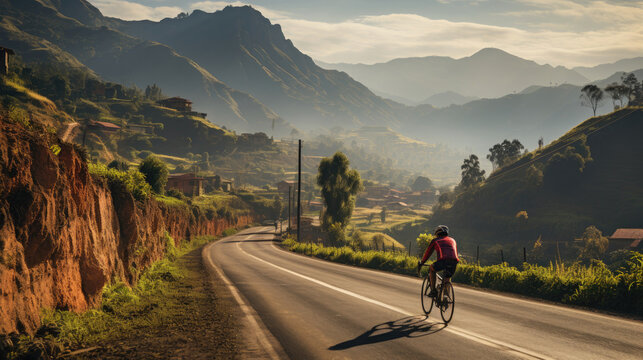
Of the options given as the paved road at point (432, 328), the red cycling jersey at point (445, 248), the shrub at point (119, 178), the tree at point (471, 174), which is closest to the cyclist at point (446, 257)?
the red cycling jersey at point (445, 248)

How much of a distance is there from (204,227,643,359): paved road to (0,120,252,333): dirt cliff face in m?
4.52

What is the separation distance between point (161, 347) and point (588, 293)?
11.5m

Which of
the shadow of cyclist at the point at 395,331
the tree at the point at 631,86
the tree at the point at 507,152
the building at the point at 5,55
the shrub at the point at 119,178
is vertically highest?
the tree at the point at 631,86

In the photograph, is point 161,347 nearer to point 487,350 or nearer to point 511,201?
point 487,350

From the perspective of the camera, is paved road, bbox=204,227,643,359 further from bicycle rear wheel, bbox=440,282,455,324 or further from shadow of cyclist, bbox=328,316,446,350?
bicycle rear wheel, bbox=440,282,455,324

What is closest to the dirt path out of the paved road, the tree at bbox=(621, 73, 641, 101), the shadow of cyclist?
the paved road

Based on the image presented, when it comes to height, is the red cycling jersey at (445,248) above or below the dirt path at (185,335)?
above

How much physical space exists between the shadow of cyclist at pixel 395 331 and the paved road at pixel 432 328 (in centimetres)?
2

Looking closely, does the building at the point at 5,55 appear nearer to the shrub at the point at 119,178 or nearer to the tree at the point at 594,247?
the shrub at the point at 119,178

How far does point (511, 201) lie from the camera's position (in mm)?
133875

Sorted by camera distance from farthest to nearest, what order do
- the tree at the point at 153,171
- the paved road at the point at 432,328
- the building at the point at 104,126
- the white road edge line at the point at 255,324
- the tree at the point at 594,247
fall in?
the building at the point at 104,126, the tree at the point at 594,247, the tree at the point at 153,171, the white road edge line at the point at 255,324, the paved road at the point at 432,328

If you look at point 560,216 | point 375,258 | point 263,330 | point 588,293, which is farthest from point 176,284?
point 560,216

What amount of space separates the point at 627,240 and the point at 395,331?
103745 millimetres

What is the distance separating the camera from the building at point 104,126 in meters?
141
